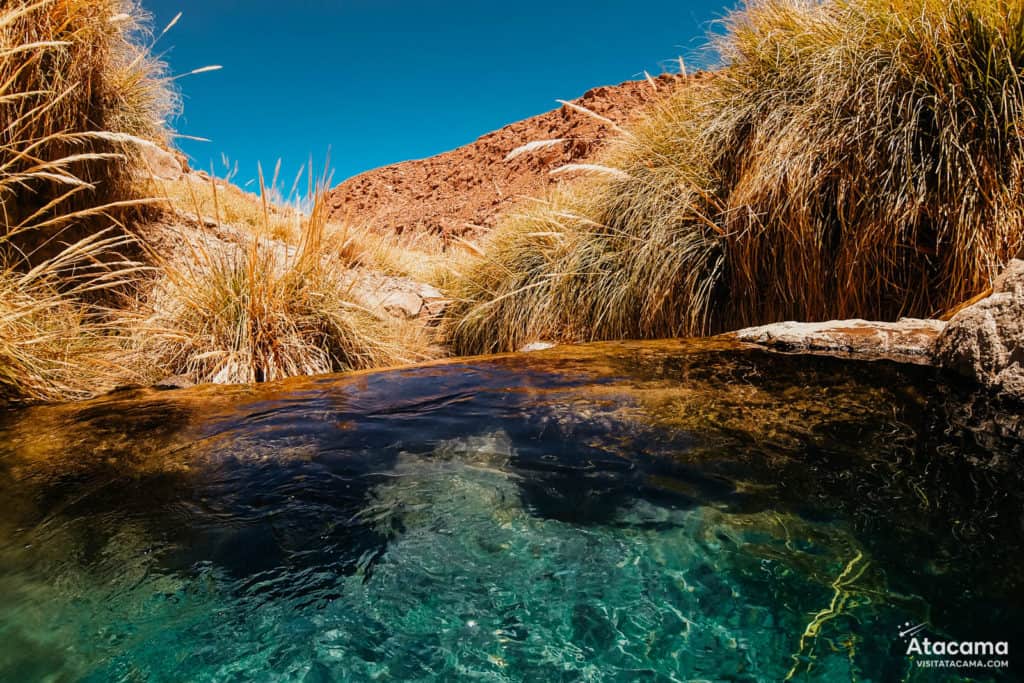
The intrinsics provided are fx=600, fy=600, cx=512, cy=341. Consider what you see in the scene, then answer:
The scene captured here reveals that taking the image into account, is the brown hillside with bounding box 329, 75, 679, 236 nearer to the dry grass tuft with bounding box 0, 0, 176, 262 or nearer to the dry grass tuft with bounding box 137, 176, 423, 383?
the dry grass tuft with bounding box 0, 0, 176, 262

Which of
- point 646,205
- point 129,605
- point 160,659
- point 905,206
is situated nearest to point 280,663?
point 160,659

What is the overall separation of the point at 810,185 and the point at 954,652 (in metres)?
2.66

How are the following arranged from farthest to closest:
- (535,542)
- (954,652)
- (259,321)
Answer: (259,321) → (535,542) → (954,652)

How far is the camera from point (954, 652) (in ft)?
2.90

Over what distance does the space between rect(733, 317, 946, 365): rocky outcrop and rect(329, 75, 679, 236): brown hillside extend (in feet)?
28.2

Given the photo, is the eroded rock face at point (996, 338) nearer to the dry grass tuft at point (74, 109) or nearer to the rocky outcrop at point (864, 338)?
the rocky outcrop at point (864, 338)

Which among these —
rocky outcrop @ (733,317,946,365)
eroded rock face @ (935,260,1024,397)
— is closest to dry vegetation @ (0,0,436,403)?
rocky outcrop @ (733,317,946,365)

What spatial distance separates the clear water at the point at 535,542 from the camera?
93 cm

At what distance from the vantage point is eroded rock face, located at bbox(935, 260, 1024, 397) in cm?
183

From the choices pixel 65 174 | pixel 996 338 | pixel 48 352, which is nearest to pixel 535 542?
pixel 996 338

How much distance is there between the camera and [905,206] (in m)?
2.80

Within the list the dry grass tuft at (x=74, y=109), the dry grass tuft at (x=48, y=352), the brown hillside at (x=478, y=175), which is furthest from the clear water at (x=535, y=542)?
the brown hillside at (x=478, y=175)

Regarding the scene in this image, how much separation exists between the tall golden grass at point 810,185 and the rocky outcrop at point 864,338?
452mm

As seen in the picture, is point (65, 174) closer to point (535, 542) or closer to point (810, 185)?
point (535, 542)
